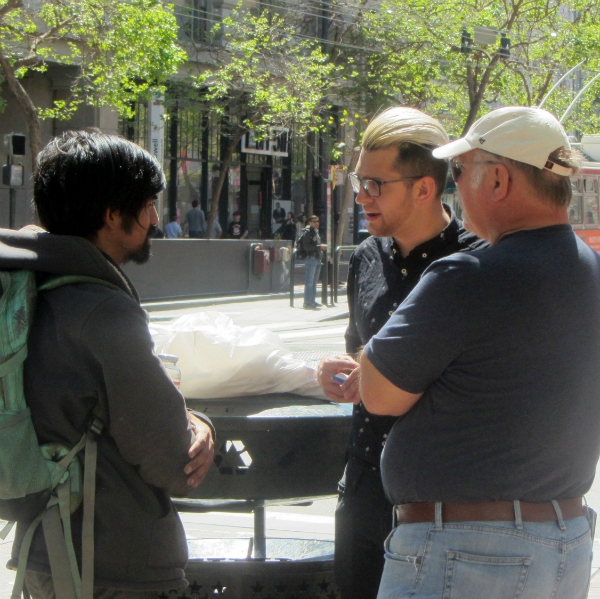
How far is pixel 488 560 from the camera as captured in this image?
5.84ft

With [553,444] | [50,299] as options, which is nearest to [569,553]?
[553,444]

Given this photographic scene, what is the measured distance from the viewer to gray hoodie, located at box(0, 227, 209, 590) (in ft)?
6.30

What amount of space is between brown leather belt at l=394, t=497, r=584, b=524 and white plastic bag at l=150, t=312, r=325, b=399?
106cm

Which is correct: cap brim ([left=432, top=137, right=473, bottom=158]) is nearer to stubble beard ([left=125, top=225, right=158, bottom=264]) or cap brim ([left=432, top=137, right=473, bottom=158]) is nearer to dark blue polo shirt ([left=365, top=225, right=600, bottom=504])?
dark blue polo shirt ([left=365, top=225, right=600, bottom=504])

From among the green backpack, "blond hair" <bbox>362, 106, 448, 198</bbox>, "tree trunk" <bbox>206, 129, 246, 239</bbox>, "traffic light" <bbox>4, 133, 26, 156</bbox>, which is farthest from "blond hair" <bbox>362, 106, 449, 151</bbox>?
"tree trunk" <bbox>206, 129, 246, 239</bbox>

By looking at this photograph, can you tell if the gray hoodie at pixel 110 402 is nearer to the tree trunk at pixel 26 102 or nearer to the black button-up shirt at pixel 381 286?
the black button-up shirt at pixel 381 286

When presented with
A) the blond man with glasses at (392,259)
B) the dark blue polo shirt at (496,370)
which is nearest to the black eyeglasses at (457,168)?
the dark blue polo shirt at (496,370)

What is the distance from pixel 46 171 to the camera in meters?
2.09

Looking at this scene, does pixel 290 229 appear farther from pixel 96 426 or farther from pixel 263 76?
pixel 96 426

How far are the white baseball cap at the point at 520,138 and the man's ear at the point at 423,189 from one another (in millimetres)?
513

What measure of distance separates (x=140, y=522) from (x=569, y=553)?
92cm

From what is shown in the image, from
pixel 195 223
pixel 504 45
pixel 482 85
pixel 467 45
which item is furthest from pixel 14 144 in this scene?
pixel 482 85

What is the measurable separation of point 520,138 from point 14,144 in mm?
15166

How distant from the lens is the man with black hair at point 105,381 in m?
1.92
